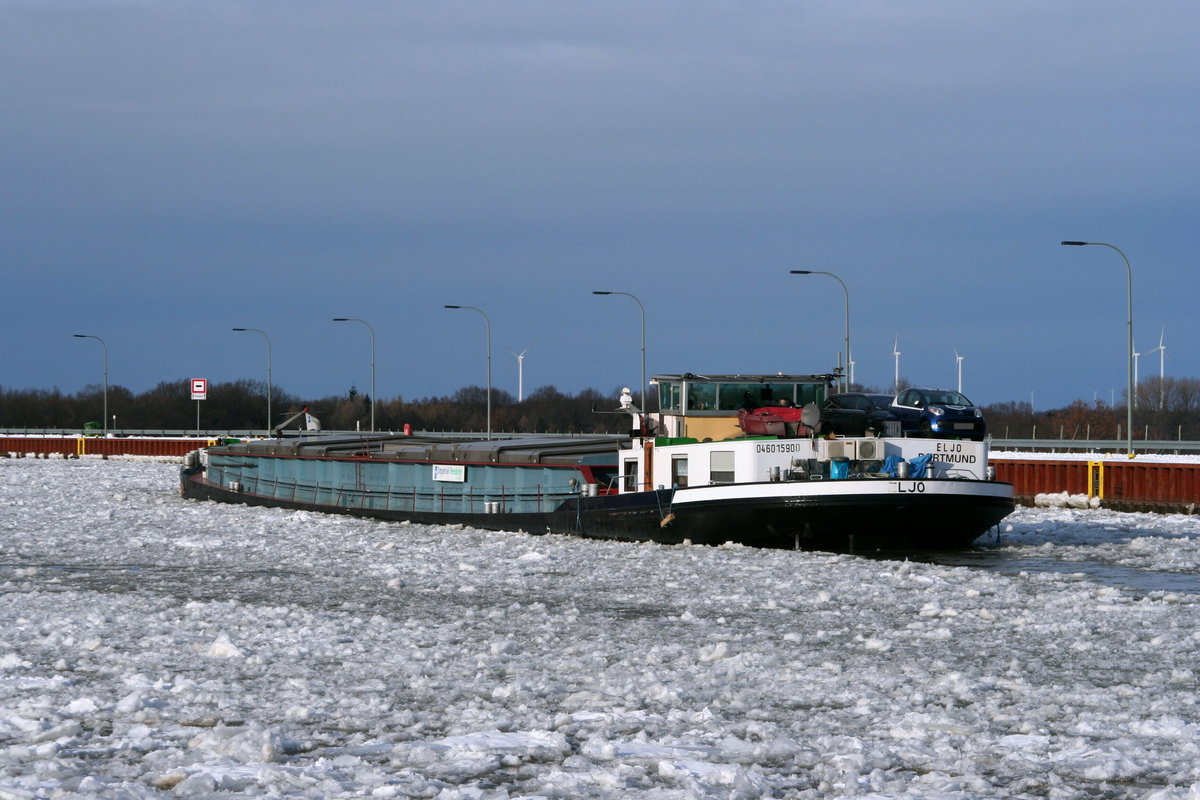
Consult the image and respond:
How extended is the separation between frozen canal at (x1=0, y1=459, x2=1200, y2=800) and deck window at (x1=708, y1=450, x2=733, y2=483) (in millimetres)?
3551

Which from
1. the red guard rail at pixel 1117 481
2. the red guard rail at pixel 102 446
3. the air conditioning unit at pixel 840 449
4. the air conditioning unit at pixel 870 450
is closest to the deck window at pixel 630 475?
the air conditioning unit at pixel 840 449

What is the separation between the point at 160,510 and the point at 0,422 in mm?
129816

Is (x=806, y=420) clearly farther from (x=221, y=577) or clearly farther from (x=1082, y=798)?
(x=1082, y=798)

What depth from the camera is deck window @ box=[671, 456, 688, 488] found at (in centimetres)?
3098

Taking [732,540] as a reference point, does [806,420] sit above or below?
above

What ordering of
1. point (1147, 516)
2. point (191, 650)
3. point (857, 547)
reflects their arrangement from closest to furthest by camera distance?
point (191, 650), point (857, 547), point (1147, 516)

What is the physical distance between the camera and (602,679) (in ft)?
44.2

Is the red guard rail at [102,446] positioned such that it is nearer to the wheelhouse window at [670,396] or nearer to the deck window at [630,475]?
the deck window at [630,475]

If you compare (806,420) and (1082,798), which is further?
(806,420)

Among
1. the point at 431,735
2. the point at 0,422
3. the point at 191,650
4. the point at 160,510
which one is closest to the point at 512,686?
the point at 431,735

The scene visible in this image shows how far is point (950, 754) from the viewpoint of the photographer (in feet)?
34.1

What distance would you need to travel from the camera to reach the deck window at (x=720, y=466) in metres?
29.4

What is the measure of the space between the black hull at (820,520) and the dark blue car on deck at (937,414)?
24.4 ft

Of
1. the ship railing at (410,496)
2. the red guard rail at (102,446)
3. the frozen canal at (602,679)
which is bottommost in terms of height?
the frozen canal at (602,679)
